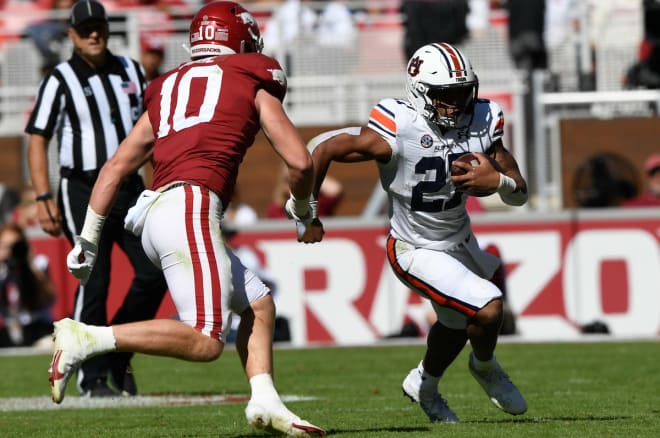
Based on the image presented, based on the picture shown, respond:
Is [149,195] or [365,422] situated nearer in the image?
[149,195]

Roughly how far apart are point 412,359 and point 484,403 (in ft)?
9.63

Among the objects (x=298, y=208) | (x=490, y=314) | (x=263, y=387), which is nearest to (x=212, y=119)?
(x=298, y=208)

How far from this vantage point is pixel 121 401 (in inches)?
297

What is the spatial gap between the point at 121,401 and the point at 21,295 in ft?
16.3

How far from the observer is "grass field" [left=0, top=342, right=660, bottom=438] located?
5852mm

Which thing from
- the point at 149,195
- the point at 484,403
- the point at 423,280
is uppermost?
the point at 149,195

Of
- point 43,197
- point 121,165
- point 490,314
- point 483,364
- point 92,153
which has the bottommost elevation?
point 483,364

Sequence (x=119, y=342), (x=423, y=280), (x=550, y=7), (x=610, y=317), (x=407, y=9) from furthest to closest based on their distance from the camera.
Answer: (x=550, y=7) < (x=407, y=9) < (x=610, y=317) < (x=423, y=280) < (x=119, y=342)

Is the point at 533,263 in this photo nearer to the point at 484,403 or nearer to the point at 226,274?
the point at 484,403

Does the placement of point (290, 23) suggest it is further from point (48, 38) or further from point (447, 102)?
point (447, 102)

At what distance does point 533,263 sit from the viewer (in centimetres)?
1242

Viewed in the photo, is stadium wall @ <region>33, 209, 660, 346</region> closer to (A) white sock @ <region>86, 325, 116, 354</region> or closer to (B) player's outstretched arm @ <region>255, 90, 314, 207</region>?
(B) player's outstretched arm @ <region>255, 90, 314, 207</region>

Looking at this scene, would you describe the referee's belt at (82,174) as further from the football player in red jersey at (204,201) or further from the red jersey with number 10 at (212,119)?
the red jersey with number 10 at (212,119)

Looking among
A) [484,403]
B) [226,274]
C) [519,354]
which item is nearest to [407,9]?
[519,354]
